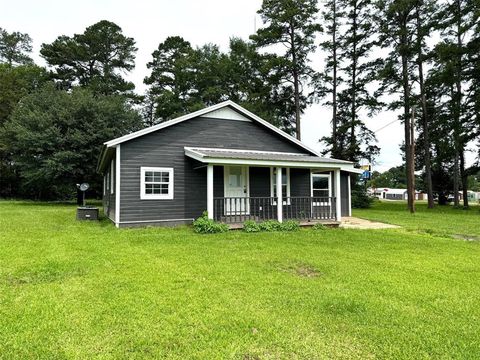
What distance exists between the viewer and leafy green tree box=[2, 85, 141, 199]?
22391 millimetres

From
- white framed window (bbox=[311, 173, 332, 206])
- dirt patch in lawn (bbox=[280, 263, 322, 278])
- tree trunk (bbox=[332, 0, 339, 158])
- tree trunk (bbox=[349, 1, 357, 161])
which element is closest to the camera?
dirt patch in lawn (bbox=[280, 263, 322, 278])

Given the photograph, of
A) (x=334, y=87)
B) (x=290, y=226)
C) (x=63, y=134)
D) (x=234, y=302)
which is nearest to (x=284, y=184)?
(x=290, y=226)

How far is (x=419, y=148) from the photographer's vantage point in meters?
35.2

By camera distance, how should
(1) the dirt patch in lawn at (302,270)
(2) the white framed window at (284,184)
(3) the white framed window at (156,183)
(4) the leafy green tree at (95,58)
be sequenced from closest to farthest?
(1) the dirt patch in lawn at (302,270), (3) the white framed window at (156,183), (2) the white framed window at (284,184), (4) the leafy green tree at (95,58)

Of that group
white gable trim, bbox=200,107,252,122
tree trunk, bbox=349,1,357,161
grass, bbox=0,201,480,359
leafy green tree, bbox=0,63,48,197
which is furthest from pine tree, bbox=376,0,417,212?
leafy green tree, bbox=0,63,48,197

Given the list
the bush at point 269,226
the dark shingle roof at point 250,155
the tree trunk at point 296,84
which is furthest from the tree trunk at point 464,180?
the bush at point 269,226

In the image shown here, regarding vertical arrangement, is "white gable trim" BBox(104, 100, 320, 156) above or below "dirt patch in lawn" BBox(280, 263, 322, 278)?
above

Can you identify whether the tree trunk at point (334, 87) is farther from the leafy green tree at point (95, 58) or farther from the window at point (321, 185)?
the leafy green tree at point (95, 58)

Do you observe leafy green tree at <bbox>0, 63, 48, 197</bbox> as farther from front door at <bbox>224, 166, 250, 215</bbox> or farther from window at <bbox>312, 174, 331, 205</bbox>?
window at <bbox>312, 174, 331, 205</bbox>

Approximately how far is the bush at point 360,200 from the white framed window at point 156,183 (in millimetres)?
17985

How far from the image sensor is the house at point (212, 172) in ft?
36.8

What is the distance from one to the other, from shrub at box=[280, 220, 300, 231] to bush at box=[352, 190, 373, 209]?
15539 millimetres

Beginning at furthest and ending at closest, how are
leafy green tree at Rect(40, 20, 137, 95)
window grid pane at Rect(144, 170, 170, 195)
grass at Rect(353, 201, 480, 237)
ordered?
leafy green tree at Rect(40, 20, 137, 95)
grass at Rect(353, 201, 480, 237)
window grid pane at Rect(144, 170, 170, 195)

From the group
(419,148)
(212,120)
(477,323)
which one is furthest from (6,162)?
(419,148)
